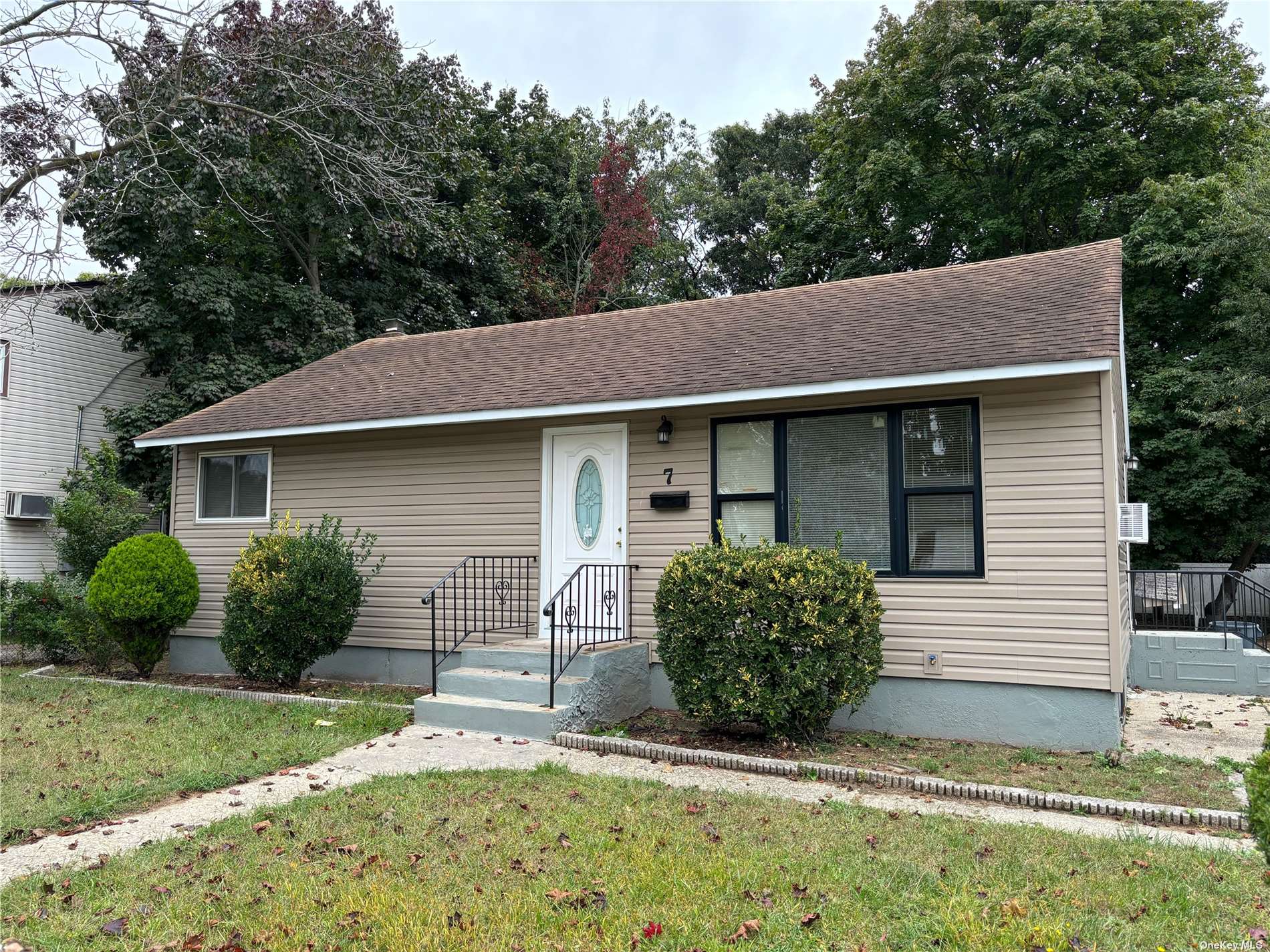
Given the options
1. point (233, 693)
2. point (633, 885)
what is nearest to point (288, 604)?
point (233, 693)

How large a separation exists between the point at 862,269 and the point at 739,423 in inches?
567

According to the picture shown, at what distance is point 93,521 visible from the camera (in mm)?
11539

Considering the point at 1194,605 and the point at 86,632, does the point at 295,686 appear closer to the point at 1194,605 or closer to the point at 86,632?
the point at 86,632

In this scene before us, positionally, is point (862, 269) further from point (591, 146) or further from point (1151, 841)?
point (1151, 841)

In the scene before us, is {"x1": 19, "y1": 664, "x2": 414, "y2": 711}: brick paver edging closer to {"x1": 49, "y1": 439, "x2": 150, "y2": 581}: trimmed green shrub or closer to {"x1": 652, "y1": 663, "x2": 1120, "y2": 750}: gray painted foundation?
{"x1": 49, "y1": 439, "x2": 150, "y2": 581}: trimmed green shrub

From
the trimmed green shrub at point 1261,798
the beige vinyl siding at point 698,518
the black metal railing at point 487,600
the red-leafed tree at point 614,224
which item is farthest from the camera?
the red-leafed tree at point 614,224

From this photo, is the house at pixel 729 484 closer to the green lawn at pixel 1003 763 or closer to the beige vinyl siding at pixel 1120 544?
the beige vinyl siding at pixel 1120 544

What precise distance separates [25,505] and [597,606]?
41.9 feet

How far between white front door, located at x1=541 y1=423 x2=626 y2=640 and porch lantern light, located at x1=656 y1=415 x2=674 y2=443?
47 cm

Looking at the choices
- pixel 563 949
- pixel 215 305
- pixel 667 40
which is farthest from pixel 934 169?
pixel 563 949

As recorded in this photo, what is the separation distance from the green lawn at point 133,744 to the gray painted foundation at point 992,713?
161 inches

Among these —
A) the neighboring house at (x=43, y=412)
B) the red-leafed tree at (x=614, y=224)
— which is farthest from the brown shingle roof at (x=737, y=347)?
the red-leafed tree at (x=614, y=224)

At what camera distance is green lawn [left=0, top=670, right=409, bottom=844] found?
16.8 ft

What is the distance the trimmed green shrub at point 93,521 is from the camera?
1147 cm
